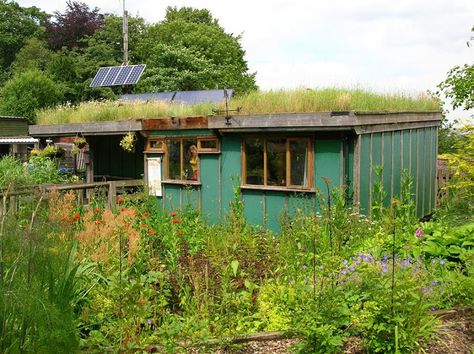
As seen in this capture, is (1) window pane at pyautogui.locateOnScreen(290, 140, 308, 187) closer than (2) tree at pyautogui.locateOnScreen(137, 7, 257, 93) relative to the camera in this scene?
Yes

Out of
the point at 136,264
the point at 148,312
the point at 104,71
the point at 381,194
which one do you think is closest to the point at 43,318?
the point at 148,312

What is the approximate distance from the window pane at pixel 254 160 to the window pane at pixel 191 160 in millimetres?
1382

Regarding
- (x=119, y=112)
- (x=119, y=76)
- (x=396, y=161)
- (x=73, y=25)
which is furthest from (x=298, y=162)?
(x=73, y=25)

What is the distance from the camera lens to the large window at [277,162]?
1080 cm

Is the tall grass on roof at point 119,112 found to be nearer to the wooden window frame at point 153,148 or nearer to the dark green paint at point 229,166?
the wooden window frame at point 153,148

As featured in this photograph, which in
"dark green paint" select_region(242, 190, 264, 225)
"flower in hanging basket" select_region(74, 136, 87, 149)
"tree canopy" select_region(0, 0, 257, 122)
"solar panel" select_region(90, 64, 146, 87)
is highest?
"tree canopy" select_region(0, 0, 257, 122)

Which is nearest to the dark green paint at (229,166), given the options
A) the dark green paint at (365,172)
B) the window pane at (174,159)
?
the window pane at (174,159)

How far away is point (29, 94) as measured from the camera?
3350cm

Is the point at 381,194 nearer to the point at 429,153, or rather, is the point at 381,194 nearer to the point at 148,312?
the point at 429,153

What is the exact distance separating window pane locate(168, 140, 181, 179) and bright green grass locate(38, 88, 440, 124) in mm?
757

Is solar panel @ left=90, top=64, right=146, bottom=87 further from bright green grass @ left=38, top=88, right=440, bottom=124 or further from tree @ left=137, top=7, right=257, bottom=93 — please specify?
tree @ left=137, top=7, right=257, bottom=93

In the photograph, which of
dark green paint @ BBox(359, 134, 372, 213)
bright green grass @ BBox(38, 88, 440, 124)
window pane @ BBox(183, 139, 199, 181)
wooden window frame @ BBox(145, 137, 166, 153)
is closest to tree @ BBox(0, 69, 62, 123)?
bright green grass @ BBox(38, 88, 440, 124)

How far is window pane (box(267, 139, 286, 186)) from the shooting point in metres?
11.1

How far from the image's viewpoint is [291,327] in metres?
4.50
